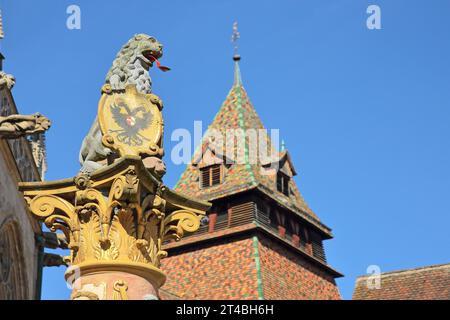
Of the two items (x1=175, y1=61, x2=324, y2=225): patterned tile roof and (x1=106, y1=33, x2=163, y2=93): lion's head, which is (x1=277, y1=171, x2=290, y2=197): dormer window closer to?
(x1=175, y1=61, x2=324, y2=225): patterned tile roof

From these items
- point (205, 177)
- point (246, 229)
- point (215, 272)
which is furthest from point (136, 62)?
point (205, 177)

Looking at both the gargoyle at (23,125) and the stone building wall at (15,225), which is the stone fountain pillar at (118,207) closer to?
the gargoyle at (23,125)

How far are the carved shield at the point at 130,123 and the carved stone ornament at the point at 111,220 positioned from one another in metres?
0.24

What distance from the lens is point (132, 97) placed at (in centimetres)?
629

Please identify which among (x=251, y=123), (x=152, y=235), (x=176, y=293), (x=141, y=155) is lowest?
(x=152, y=235)

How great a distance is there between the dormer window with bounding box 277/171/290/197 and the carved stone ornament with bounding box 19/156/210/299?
117ft

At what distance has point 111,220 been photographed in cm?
590

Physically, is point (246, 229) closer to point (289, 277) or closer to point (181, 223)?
point (289, 277)

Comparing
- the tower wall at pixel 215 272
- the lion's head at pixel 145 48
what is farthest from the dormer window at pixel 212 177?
the lion's head at pixel 145 48

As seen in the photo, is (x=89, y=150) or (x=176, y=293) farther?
(x=176, y=293)

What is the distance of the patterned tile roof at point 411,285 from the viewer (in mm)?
32781
